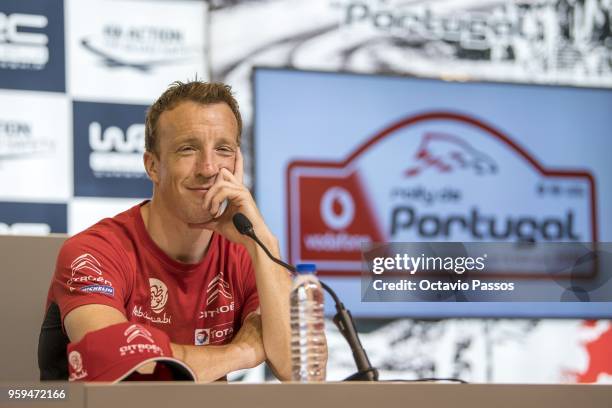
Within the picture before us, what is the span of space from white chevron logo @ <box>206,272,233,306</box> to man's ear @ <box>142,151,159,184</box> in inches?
10.9

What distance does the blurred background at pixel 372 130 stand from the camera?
3525mm

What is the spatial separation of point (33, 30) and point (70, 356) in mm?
2269

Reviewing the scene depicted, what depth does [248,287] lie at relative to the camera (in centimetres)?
221

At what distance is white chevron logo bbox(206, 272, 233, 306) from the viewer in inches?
83.8

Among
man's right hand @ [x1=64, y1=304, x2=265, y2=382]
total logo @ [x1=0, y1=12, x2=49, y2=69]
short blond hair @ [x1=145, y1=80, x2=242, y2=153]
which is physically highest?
total logo @ [x1=0, y1=12, x2=49, y2=69]

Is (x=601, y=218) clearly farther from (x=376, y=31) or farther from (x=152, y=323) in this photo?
(x=152, y=323)

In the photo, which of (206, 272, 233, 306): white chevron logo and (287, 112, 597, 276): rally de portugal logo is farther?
(287, 112, 597, 276): rally de portugal logo

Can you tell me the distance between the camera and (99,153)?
140 inches

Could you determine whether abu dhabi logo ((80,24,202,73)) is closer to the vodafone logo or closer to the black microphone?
the vodafone logo

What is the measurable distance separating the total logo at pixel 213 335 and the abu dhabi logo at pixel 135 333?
54 cm

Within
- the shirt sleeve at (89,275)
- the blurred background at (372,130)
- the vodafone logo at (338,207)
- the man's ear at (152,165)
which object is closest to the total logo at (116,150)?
the blurred background at (372,130)

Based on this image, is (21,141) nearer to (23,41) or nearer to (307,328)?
(23,41)

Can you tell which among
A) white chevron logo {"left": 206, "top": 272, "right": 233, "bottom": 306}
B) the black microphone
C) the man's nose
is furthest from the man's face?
the black microphone

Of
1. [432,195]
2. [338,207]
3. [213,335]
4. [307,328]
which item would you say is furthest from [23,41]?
[307,328]
